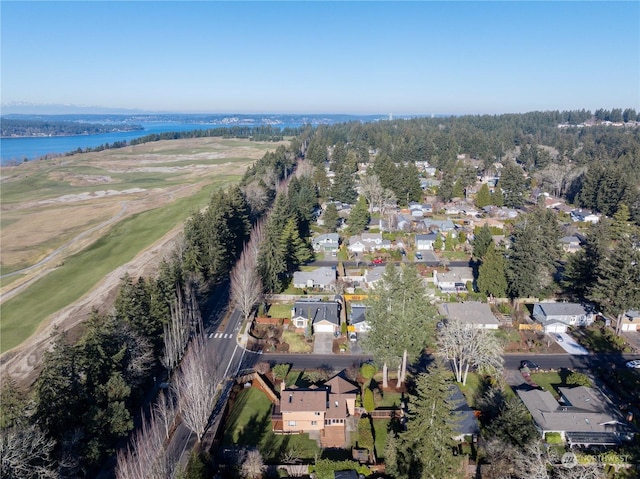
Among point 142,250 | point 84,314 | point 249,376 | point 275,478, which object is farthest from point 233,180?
point 275,478

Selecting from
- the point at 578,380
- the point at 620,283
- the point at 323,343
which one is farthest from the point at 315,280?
the point at 620,283

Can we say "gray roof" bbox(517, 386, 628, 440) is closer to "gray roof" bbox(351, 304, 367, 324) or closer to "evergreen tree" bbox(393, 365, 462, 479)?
"evergreen tree" bbox(393, 365, 462, 479)

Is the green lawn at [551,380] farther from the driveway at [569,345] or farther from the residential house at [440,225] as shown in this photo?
the residential house at [440,225]

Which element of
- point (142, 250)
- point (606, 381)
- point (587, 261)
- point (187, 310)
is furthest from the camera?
point (142, 250)

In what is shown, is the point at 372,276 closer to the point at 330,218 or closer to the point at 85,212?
the point at 330,218

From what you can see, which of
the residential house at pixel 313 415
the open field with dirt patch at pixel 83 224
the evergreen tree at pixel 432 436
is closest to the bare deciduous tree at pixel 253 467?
the residential house at pixel 313 415

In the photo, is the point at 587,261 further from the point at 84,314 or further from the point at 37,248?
the point at 37,248

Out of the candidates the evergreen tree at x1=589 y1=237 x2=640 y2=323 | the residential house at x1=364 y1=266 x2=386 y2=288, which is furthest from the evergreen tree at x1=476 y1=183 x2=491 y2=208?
the evergreen tree at x1=589 y1=237 x2=640 y2=323
